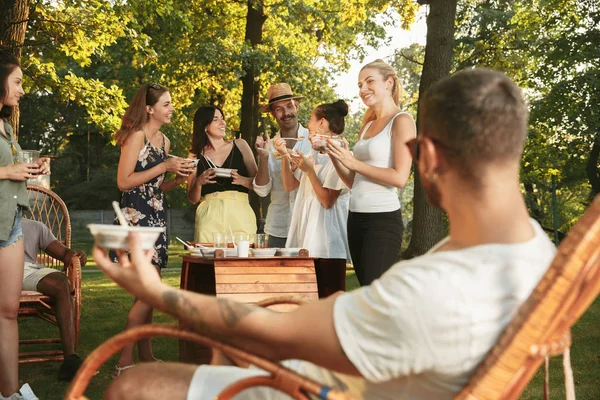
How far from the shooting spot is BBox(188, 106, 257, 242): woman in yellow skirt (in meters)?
5.67

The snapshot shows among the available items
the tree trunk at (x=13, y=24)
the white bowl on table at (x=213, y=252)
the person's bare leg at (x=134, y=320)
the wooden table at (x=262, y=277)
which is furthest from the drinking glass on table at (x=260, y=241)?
the tree trunk at (x=13, y=24)

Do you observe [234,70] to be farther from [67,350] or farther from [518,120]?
[518,120]

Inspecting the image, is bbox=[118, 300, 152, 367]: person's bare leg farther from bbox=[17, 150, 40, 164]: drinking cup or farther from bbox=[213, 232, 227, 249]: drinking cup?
bbox=[17, 150, 40, 164]: drinking cup

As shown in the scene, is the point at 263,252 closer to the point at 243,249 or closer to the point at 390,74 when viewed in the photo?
the point at 243,249

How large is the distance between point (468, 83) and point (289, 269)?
322cm

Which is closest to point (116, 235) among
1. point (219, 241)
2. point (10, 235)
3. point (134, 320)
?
point (10, 235)

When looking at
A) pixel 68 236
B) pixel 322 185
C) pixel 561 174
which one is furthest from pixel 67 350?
pixel 561 174

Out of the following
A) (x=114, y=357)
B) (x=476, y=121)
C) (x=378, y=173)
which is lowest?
(x=114, y=357)

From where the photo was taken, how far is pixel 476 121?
159cm

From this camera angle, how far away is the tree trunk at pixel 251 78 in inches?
640

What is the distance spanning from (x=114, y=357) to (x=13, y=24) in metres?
4.65

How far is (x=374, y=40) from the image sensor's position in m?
23.7

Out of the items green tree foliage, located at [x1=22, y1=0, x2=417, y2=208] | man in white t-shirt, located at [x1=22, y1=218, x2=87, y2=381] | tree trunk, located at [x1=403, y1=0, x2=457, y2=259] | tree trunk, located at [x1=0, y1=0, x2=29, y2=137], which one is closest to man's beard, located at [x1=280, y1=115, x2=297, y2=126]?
man in white t-shirt, located at [x1=22, y1=218, x2=87, y2=381]

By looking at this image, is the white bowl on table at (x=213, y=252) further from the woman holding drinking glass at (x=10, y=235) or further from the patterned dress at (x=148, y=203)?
the woman holding drinking glass at (x=10, y=235)
